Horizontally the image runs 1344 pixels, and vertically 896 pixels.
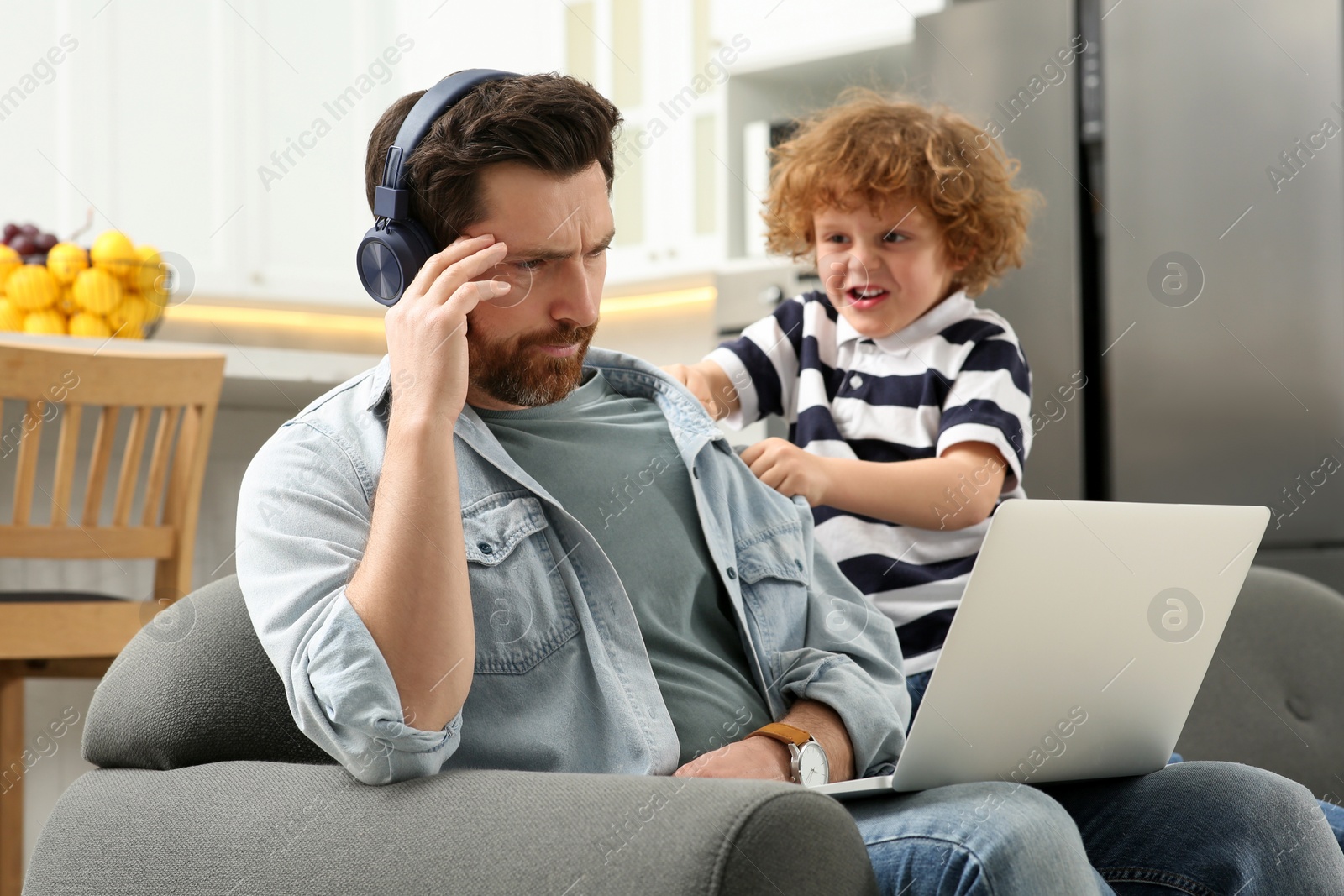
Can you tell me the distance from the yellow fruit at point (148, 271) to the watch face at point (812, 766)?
1.64 meters

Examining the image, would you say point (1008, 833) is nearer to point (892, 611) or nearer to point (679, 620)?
point (679, 620)

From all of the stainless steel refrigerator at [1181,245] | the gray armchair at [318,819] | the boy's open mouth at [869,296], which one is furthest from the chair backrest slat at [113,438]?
the stainless steel refrigerator at [1181,245]

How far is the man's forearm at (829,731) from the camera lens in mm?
1009

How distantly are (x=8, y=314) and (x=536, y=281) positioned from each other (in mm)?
1445

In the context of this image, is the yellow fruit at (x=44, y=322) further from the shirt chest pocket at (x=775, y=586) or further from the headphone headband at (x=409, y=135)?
the shirt chest pocket at (x=775, y=586)

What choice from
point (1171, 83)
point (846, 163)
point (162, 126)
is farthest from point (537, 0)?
point (846, 163)

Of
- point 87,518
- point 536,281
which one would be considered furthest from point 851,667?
point 87,518

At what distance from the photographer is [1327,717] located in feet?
5.08

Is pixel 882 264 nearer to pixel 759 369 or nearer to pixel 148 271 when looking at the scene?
pixel 759 369

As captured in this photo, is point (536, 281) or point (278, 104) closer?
point (536, 281)

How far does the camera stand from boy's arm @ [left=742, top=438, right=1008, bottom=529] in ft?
3.98

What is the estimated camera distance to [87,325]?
83.8 inches

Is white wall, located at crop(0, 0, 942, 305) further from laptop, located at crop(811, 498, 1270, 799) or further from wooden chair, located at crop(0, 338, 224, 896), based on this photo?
laptop, located at crop(811, 498, 1270, 799)

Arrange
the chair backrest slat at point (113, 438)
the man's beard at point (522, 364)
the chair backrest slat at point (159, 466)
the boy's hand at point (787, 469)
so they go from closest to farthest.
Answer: the man's beard at point (522, 364) → the boy's hand at point (787, 469) → the chair backrest slat at point (113, 438) → the chair backrest slat at point (159, 466)
